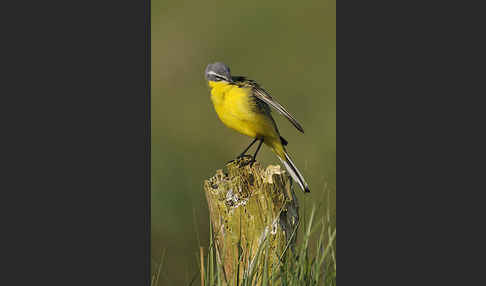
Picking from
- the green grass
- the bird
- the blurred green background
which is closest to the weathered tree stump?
the green grass

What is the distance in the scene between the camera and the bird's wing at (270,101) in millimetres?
5200

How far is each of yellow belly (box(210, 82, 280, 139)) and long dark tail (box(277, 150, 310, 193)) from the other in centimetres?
32

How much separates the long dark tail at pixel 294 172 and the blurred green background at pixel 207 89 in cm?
10

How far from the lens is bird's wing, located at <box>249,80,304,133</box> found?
520 cm

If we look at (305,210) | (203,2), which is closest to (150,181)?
(305,210)

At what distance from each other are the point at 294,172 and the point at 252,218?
0.79 meters

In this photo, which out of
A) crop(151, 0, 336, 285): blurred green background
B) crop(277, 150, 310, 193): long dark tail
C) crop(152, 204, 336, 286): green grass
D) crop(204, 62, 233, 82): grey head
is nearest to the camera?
crop(152, 204, 336, 286): green grass

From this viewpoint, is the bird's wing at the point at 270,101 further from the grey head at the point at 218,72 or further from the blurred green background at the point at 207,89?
the grey head at the point at 218,72

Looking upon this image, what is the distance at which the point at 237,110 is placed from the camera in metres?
5.45

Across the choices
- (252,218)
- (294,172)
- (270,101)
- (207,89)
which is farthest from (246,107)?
(252,218)

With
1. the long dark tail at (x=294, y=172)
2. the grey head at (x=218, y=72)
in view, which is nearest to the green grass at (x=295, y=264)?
the long dark tail at (x=294, y=172)

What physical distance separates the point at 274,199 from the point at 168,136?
5.36 feet

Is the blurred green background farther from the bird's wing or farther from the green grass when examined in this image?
the green grass

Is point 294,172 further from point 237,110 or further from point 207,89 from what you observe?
point 207,89
